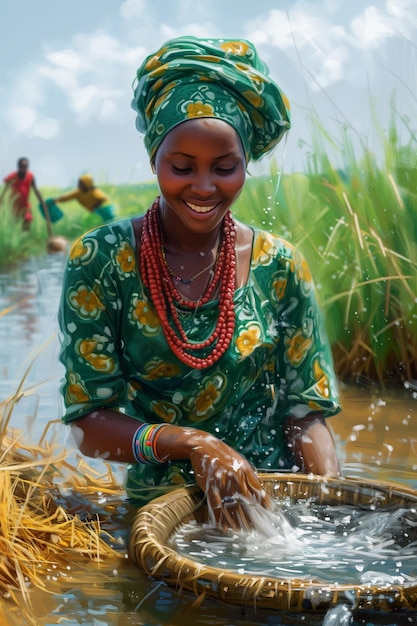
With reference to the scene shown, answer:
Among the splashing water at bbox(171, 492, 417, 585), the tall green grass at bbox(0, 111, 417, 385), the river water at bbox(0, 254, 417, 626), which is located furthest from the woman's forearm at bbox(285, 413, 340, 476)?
the tall green grass at bbox(0, 111, 417, 385)

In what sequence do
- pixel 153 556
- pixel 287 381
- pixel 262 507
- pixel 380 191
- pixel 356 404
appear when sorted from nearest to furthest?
pixel 153 556, pixel 262 507, pixel 287 381, pixel 356 404, pixel 380 191

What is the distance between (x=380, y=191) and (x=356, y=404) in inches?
50.2

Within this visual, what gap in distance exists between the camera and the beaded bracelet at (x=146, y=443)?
3.11 m

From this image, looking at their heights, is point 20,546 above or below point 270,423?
below

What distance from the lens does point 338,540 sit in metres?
3.04

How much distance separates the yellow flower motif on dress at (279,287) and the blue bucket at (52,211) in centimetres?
1249

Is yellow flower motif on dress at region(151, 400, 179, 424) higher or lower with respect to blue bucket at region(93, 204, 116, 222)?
lower

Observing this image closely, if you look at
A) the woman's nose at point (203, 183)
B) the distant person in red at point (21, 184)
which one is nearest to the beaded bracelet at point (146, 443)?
the woman's nose at point (203, 183)

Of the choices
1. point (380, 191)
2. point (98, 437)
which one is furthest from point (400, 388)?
point (98, 437)

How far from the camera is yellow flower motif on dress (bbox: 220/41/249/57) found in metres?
3.20

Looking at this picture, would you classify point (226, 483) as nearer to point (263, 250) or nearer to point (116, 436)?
point (116, 436)

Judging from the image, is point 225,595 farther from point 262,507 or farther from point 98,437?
point 98,437

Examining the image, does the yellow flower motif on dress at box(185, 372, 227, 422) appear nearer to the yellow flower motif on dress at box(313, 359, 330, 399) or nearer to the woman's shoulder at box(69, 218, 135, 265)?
the yellow flower motif on dress at box(313, 359, 330, 399)

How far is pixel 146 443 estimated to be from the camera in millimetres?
3109
